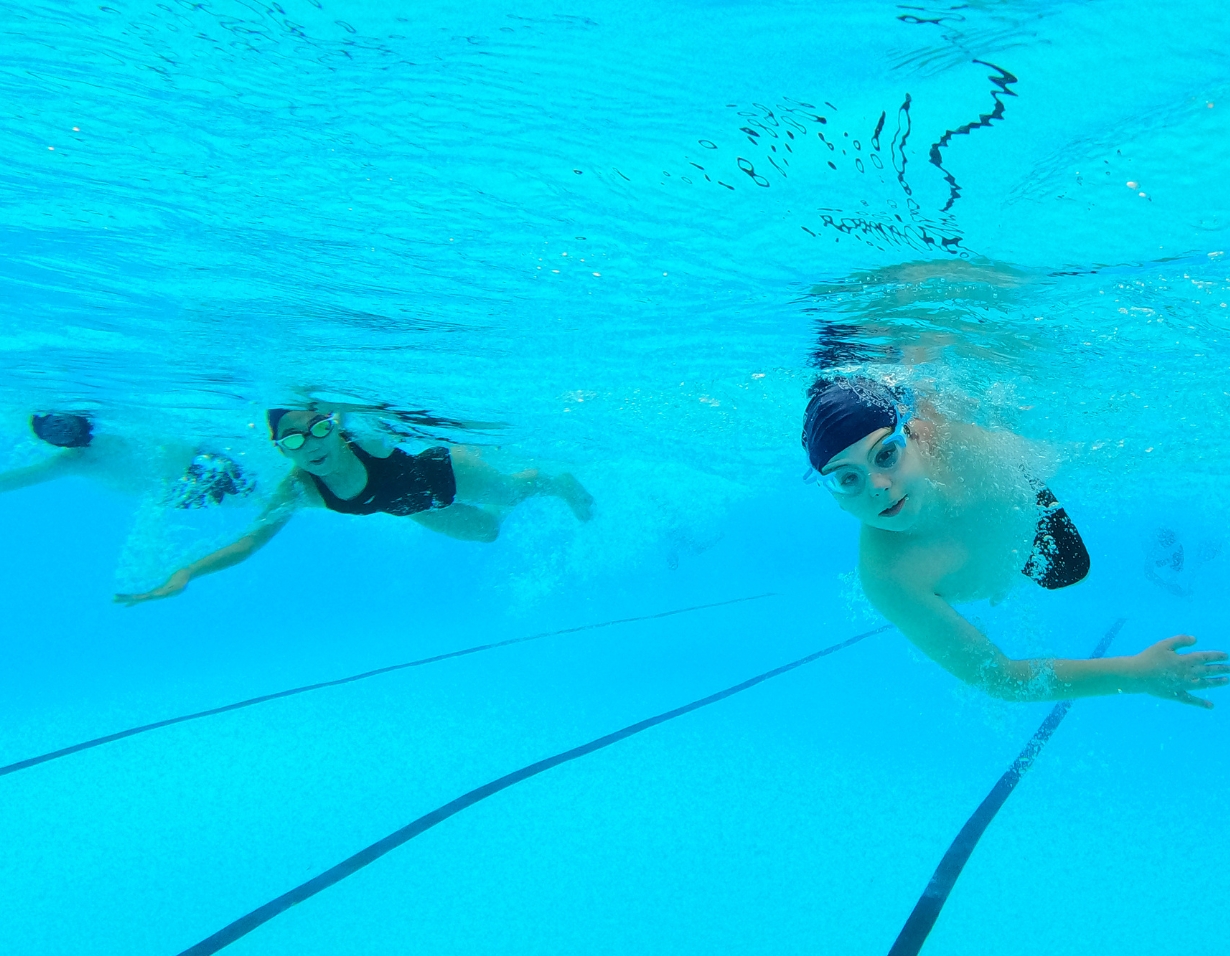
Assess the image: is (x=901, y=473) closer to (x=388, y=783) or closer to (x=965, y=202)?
(x=965, y=202)

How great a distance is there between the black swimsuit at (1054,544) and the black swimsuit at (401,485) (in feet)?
18.5

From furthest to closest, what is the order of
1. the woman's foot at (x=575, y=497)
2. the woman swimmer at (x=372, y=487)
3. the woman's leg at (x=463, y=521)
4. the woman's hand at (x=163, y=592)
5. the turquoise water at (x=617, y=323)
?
1. the woman's leg at (x=463, y=521)
2. the woman's foot at (x=575, y=497)
3. the woman swimmer at (x=372, y=487)
4. the woman's hand at (x=163, y=592)
5. the turquoise water at (x=617, y=323)

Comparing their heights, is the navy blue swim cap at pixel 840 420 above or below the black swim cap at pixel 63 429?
below

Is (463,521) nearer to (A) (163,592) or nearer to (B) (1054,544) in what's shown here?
(A) (163,592)

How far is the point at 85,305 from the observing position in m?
5.33

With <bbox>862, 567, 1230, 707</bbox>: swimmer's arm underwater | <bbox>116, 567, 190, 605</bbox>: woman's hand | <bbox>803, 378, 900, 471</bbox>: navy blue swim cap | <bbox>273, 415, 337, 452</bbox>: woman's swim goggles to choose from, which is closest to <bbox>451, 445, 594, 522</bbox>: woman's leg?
<bbox>273, 415, 337, 452</bbox>: woman's swim goggles

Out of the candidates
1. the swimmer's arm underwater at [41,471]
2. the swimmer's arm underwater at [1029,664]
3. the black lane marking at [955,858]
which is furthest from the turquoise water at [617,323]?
the swimmer's arm underwater at [41,471]

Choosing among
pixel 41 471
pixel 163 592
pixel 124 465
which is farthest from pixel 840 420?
pixel 124 465

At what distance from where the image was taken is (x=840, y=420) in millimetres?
3654

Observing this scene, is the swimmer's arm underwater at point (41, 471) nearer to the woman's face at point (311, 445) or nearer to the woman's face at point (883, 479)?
the woman's face at point (311, 445)

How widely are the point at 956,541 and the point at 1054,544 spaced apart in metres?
1.14

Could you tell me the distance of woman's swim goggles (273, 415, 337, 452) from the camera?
6.22 m

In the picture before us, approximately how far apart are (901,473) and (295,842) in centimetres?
401

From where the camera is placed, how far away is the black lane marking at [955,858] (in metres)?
2.90
